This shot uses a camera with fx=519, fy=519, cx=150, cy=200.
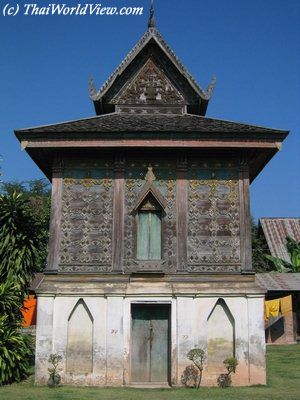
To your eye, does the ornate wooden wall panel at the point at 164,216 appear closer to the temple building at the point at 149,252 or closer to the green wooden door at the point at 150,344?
the temple building at the point at 149,252

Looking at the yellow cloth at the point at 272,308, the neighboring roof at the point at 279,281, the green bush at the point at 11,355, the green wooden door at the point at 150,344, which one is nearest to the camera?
the green bush at the point at 11,355

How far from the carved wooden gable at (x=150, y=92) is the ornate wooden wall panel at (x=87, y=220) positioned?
317 cm

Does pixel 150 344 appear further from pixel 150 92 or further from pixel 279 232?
pixel 279 232

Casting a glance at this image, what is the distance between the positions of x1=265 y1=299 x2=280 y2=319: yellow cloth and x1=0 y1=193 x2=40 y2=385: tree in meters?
13.7

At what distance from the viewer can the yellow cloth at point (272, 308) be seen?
87.0ft

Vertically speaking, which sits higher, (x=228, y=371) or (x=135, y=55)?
(x=135, y=55)

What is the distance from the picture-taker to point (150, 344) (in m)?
14.8

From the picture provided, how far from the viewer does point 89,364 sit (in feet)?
47.3

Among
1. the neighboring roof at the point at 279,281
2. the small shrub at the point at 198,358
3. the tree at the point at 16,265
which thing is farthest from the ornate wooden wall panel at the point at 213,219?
the neighboring roof at the point at 279,281

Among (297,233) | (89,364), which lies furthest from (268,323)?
(89,364)

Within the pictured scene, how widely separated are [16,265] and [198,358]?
6.41 meters

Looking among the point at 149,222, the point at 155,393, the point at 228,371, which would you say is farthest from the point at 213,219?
the point at 155,393

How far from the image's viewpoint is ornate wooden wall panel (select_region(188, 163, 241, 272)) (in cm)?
1504

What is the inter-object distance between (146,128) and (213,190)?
272 cm
